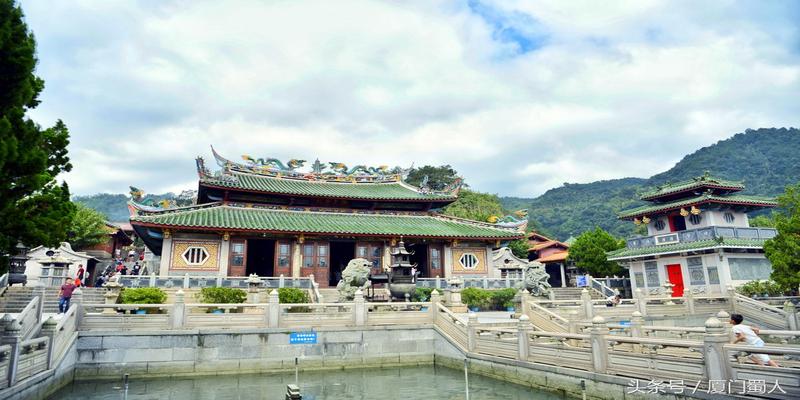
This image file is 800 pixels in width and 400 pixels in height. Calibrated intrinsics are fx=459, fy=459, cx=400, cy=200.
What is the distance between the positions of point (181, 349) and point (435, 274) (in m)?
17.2

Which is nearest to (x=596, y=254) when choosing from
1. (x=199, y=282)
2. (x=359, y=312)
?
(x=359, y=312)

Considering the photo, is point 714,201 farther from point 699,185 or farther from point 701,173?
point 701,173

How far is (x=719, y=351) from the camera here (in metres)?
8.43

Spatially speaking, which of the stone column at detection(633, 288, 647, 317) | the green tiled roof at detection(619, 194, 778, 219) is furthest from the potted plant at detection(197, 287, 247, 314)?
the green tiled roof at detection(619, 194, 778, 219)

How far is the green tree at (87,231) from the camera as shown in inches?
1531

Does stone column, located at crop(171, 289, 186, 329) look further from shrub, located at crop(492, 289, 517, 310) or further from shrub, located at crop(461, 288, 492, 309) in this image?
shrub, located at crop(492, 289, 517, 310)

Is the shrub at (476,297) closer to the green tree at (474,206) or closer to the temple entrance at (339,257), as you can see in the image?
the temple entrance at (339,257)

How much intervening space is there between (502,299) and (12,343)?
20764 millimetres

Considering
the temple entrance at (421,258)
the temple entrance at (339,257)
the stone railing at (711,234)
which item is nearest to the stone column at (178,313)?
the temple entrance at (421,258)

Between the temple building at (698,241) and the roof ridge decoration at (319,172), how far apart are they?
14.1 meters

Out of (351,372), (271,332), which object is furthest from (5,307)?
(351,372)

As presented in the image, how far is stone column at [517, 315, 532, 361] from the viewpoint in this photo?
12.6 meters

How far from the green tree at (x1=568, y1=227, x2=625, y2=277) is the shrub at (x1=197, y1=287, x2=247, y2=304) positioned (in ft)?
96.7

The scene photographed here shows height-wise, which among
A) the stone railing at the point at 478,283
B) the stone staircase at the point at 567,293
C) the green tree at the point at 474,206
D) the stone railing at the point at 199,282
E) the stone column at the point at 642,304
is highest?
the green tree at the point at 474,206
